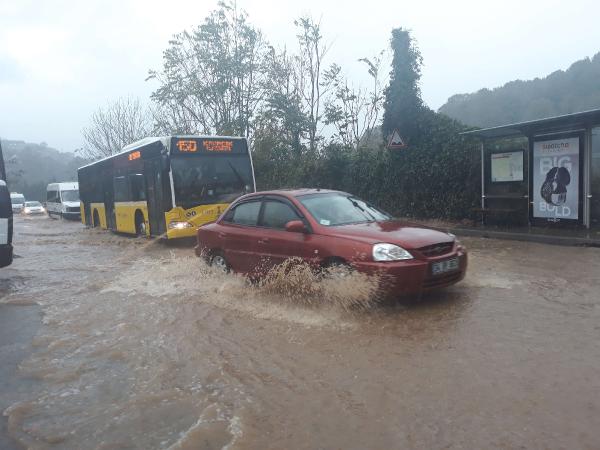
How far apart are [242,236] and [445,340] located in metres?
3.47

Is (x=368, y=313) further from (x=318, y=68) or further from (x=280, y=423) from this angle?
(x=318, y=68)

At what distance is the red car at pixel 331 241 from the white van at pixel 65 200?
2736 centimetres

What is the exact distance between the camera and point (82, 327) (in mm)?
6254

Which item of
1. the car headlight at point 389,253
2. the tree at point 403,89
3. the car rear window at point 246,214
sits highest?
the tree at point 403,89

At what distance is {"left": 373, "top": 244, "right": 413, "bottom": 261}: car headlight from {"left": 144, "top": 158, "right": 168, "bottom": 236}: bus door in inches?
336

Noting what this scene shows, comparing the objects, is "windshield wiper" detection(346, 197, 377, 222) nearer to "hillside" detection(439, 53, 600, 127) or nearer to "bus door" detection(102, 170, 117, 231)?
"bus door" detection(102, 170, 117, 231)

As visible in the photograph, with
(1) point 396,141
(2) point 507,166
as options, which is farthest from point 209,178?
(2) point 507,166

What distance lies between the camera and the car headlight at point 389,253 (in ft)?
18.5

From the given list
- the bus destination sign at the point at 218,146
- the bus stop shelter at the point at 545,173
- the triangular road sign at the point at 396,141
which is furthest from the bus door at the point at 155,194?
the bus stop shelter at the point at 545,173

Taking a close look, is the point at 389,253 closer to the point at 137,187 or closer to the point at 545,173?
the point at 545,173

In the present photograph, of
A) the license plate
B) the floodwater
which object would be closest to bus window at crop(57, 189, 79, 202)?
the floodwater

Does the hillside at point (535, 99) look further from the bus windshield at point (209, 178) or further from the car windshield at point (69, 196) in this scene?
the car windshield at point (69, 196)

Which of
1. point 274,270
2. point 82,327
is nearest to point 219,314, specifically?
point 274,270

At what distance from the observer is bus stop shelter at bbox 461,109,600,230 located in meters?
11.4
